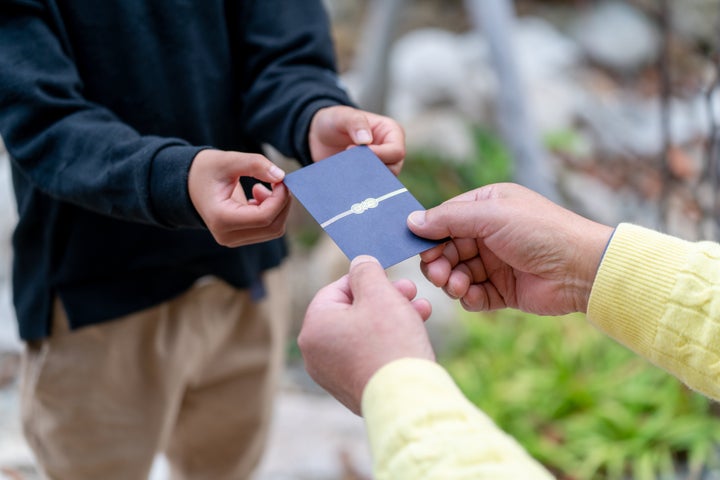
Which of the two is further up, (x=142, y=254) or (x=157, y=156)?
(x=157, y=156)

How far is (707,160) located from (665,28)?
524 millimetres

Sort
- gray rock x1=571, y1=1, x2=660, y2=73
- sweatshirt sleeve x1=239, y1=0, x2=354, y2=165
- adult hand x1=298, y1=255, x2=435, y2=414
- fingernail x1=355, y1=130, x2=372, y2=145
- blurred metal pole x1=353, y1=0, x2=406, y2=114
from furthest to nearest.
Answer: gray rock x1=571, y1=1, x2=660, y2=73 → blurred metal pole x1=353, y1=0, x2=406, y2=114 → sweatshirt sleeve x1=239, y1=0, x2=354, y2=165 → fingernail x1=355, y1=130, x2=372, y2=145 → adult hand x1=298, y1=255, x2=435, y2=414

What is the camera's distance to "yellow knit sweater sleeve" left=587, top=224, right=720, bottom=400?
3.24 ft

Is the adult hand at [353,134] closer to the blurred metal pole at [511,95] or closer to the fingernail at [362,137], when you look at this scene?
the fingernail at [362,137]

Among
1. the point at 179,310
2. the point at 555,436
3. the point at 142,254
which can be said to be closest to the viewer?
the point at 142,254

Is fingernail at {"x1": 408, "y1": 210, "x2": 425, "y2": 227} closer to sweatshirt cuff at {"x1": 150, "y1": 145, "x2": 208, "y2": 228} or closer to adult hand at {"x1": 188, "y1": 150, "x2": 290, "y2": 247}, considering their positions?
adult hand at {"x1": 188, "y1": 150, "x2": 290, "y2": 247}

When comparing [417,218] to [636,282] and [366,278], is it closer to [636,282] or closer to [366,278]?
[366,278]

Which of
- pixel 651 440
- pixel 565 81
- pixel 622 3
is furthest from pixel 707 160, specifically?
pixel 622 3

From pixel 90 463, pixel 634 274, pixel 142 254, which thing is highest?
pixel 634 274

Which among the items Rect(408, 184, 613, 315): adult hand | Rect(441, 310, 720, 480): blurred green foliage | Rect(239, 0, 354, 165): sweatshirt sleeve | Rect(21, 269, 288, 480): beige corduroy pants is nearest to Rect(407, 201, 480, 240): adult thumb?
Rect(408, 184, 613, 315): adult hand

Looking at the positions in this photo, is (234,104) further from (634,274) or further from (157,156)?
(634,274)

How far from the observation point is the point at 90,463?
136 cm

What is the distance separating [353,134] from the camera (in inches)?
45.2

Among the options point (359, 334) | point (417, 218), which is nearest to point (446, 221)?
point (417, 218)
